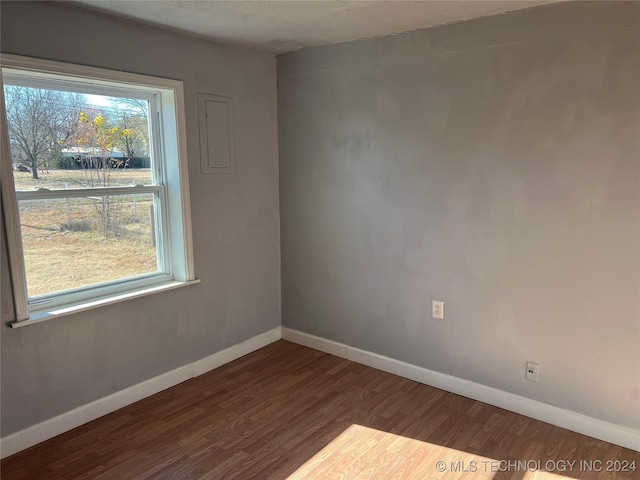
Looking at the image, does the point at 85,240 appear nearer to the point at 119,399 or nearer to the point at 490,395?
the point at 119,399

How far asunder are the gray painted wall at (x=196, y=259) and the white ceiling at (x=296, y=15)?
19 centimetres

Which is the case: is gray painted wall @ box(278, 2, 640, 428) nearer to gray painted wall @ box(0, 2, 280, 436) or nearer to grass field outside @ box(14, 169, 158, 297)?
gray painted wall @ box(0, 2, 280, 436)

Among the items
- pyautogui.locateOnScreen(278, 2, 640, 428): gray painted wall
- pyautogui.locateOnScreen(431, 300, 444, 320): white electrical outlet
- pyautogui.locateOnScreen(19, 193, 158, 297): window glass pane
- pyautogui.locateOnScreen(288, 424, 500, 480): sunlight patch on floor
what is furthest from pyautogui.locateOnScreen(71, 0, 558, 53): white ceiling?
pyautogui.locateOnScreen(288, 424, 500, 480): sunlight patch on floor

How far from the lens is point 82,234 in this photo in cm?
267

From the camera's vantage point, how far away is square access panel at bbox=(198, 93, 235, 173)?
123 inches

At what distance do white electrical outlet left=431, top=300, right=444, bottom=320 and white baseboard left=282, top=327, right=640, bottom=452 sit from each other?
1.30ft

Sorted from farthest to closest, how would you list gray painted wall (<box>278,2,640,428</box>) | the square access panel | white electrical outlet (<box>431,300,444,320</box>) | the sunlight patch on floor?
1. the square access panel
2. white electrical outlet (<box>431,300,444,320</box>)
3. gray painted wall (<box>278,2,640,428</box>)
4. the sunlight patch on floor

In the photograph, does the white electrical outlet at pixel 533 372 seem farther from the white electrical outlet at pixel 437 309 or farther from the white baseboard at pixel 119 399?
the white baseboard at pixel 119 399

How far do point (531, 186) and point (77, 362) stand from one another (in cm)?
279

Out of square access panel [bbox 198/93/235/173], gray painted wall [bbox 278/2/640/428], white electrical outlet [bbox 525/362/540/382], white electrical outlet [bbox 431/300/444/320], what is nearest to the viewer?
gray painted wall [bbox 278/2/640/428]

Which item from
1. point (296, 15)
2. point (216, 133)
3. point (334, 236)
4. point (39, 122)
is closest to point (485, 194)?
point (334, 236)

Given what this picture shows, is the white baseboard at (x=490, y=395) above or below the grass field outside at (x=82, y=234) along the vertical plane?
below

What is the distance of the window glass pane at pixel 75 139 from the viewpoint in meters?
2.38

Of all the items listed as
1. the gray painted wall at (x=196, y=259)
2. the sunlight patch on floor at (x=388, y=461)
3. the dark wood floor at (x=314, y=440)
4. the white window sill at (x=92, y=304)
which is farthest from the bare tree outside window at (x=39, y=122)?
the sunlight patch on floor at (x=388, y=461)
